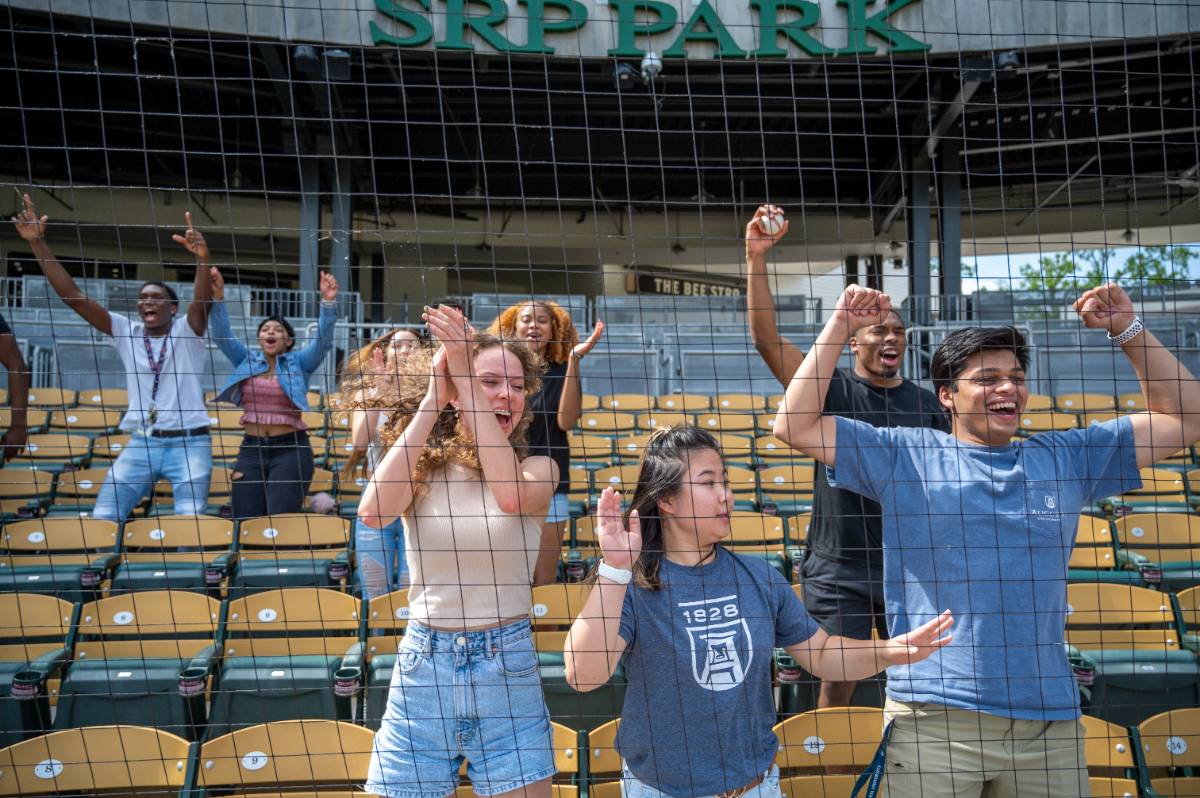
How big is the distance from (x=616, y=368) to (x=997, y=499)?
22.7 ft

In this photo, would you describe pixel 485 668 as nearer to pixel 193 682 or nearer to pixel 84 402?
pixel 193 682

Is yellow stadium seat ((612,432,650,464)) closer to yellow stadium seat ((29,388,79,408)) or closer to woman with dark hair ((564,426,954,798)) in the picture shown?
woman with dark hair ((564,426,954,798))

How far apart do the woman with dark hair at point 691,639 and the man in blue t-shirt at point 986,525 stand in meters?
0.17

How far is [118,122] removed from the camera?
11227 mm

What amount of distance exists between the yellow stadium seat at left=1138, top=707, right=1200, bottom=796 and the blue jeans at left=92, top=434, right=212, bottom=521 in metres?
3.66

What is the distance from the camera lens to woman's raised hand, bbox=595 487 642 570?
5.91 ft

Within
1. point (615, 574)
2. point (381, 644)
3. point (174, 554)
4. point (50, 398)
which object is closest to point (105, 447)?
point (50, 398)

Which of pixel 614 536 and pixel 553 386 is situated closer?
pixel 614 536

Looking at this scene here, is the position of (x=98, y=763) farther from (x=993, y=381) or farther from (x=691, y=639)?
(x=993, y=381)

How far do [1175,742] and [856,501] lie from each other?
112cm

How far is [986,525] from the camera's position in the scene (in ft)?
6.79

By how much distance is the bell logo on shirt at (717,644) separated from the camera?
1887 mm

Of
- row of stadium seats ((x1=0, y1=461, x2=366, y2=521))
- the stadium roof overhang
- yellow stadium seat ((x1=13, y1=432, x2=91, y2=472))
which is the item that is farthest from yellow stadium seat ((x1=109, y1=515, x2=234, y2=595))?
the stadium roof overhang

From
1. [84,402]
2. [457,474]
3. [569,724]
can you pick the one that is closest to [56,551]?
[569,724]
